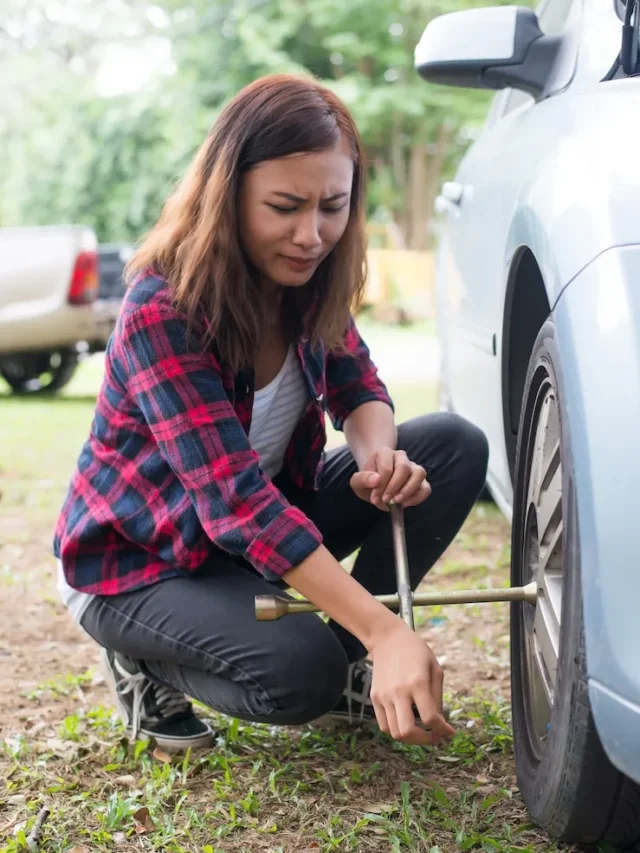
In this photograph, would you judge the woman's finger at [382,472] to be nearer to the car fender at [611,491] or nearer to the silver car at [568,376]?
the silver car at [568,376]

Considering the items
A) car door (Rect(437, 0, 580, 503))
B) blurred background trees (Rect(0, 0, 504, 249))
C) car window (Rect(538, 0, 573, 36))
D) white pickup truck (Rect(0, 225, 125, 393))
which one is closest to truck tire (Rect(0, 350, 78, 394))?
white pickup truck (Rect(0, 225, 125, 393))

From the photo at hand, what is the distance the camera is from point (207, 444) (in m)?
1.74

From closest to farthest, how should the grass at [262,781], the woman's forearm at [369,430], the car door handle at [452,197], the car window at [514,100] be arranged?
the grass at [262,781] → the woman's forearm at [369,430] → the car window at [514,100] → the car door handle at [452,197]

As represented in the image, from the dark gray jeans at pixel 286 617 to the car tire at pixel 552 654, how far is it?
0.34 metres

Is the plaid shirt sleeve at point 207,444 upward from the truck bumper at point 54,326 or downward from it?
upward

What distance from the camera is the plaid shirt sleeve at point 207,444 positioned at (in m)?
1.66

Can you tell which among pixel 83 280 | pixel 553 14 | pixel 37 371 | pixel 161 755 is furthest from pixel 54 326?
pixel 161 755

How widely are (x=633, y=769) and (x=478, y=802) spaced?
0.66 m

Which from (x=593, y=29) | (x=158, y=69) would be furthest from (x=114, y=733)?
(x=158, y=69)

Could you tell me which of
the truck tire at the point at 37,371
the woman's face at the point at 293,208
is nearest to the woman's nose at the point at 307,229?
the woman's face at the point at 293,208

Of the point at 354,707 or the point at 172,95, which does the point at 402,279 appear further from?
the point at 354,707

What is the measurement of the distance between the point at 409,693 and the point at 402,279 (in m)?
15.1

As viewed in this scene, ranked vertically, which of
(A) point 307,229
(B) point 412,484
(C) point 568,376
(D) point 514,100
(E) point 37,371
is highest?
(D) point 514,100

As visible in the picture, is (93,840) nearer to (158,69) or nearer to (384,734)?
(384,734)
